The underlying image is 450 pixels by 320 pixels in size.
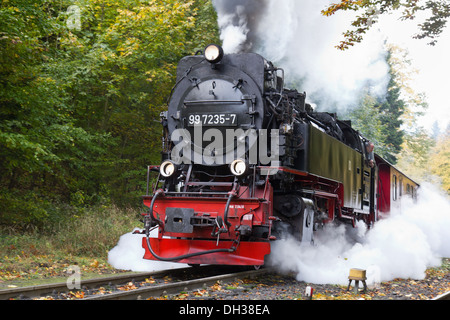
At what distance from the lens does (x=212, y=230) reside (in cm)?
650

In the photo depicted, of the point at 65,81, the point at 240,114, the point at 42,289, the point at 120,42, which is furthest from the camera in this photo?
the point at 120,42

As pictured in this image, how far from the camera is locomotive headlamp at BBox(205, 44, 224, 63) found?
727 centimetres

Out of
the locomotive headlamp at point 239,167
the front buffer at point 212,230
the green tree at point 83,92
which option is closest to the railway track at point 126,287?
the front buffer at point 212,230

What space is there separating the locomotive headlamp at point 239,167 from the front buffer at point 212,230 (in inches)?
13.7

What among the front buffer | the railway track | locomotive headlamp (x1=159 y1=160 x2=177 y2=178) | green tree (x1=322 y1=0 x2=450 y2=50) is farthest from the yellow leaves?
green tree (x1=322 y1=0 x2=450 y2=50)

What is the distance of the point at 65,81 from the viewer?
10406mm

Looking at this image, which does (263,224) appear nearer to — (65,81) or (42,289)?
(42,289)

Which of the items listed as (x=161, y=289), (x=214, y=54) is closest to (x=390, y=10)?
(x=214, y=54)

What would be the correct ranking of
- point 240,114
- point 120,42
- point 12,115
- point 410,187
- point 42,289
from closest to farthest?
point 42,289 < point 240,114 < point 12,115 < point 120,42 < point 410,187

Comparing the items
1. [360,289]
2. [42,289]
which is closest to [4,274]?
[42,289]

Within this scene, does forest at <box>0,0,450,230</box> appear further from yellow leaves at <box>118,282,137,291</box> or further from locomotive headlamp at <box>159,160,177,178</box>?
yellow leaves at <box>118,282,137,291</box>

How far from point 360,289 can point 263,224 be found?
4.97 ft

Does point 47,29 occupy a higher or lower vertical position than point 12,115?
higher

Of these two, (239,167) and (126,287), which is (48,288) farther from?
(239,167)
